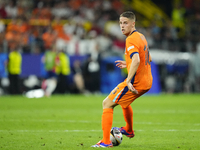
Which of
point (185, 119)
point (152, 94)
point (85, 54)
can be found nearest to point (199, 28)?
point (152, 94)

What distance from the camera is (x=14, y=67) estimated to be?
17250mm

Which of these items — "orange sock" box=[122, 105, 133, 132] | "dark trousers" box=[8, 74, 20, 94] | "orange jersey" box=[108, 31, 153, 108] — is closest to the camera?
"orange jersey" box=[108, 31, 153, 108]

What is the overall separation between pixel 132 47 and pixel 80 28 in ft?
51.5

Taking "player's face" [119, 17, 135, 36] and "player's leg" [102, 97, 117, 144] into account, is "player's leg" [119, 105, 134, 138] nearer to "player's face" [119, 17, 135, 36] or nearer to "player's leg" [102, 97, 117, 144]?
"player's leg" [102, 97, 117, 144]

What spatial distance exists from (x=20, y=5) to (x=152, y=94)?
31.0ft

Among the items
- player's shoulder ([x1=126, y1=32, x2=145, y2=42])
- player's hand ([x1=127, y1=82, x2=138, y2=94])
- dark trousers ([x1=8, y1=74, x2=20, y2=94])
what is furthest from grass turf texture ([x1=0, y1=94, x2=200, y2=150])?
dark trousers ([x1=8, y1=74, x2=20, y2=94])

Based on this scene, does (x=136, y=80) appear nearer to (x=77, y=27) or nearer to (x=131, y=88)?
(x=131, y=88)

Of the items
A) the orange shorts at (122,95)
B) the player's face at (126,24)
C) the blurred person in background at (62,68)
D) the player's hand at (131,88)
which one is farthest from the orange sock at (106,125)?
the blurred person in background at (62,68)

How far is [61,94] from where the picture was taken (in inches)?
728

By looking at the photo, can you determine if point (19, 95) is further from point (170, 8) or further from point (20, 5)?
point (170, 8)

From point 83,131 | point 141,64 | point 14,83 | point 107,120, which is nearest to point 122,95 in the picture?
point 107,120

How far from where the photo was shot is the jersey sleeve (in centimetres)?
553

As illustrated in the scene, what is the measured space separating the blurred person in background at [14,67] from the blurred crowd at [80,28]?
1.21 ft

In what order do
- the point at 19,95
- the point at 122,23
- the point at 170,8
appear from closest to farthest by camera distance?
1. the point at 122,23
2. the point at 19,95
3. the point at 170,8
